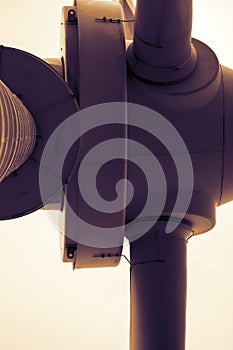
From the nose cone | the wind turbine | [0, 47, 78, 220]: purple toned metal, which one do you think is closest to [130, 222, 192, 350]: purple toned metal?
the wind turbine

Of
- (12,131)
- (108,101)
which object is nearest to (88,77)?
(108,101)

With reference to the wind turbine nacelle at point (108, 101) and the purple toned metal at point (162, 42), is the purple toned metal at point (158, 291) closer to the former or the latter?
the wind turbine nacelle at point (108, 101)

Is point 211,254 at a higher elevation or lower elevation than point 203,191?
lower

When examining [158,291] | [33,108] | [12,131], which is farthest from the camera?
[158,291]

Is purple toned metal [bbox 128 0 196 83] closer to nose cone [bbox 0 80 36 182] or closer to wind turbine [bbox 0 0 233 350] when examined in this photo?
wind turbine [bbox 0 0 233 350]

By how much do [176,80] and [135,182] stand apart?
0.20 metres

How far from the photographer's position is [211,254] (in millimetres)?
1642

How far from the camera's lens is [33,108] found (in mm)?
995

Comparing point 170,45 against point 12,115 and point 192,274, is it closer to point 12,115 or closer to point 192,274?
point 12,115

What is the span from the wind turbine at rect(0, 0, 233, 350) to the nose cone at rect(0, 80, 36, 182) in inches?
1.9

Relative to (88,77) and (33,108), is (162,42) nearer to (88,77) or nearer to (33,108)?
(88,77)

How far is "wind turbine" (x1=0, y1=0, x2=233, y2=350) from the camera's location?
1009 mm

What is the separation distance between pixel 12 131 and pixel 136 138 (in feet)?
1.26

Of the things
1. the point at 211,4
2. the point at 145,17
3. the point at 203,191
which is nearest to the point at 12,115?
the point at 145,17
